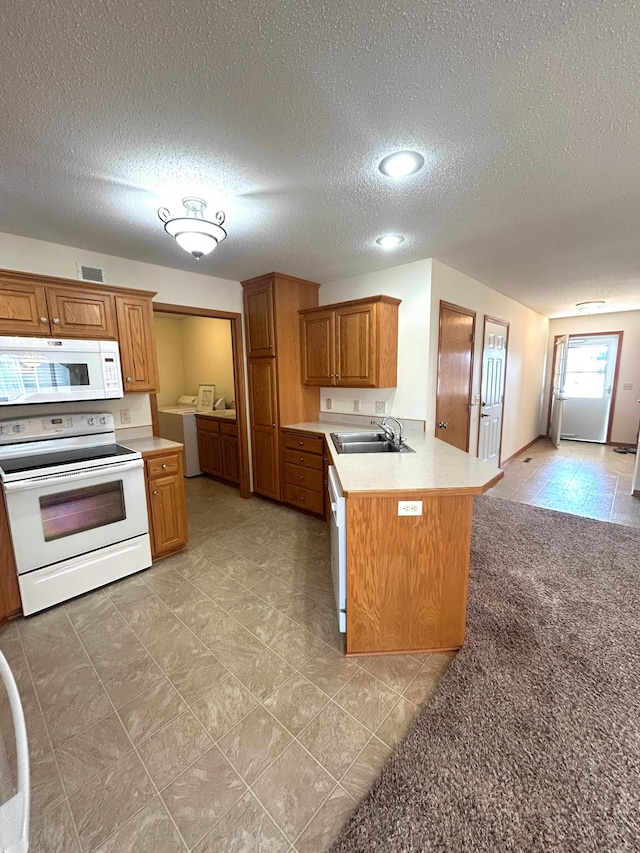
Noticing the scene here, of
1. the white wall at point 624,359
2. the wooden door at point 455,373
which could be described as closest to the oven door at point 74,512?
the wooden door at point 455,373

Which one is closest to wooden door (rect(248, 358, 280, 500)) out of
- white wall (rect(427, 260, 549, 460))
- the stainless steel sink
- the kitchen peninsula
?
the stainless steel sink

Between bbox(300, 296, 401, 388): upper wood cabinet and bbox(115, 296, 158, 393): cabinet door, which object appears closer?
bbox(115, 296, 158, 393): cabinet door

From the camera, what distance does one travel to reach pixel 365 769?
4.29 feet

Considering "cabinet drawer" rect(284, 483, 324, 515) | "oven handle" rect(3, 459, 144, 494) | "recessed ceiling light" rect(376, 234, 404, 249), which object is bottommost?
"cabinet drawer" rect(284, 483, 324, 515)

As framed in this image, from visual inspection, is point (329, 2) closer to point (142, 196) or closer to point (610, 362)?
point (142, 196)

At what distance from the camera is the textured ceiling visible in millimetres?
1019

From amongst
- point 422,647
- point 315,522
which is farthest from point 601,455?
point 422,647

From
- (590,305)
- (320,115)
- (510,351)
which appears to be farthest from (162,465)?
(590,305)

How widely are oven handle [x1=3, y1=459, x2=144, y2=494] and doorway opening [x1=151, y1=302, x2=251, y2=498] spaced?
0.90m

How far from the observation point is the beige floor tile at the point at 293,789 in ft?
3.83

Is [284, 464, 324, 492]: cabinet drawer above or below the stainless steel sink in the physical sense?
below

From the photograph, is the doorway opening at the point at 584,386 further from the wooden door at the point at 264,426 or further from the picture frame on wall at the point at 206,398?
the picture frame on wall at the point at 206,398

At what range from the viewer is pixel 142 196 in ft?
6.45

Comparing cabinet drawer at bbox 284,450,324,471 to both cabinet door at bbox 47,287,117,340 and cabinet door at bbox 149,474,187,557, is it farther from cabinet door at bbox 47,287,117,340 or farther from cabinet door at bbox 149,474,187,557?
cabinet door at bbox 47,287,117,340
